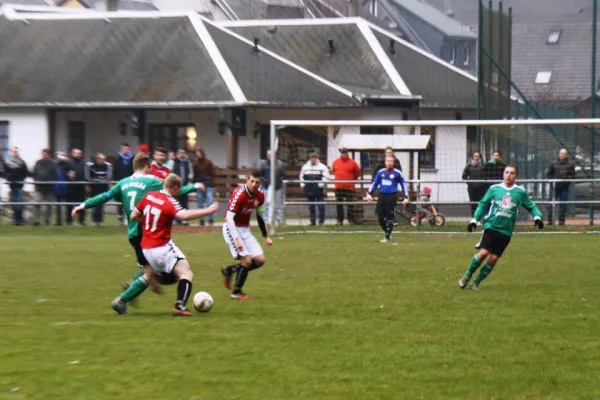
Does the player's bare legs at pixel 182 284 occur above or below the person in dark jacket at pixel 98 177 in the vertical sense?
below

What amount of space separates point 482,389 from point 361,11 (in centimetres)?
6886

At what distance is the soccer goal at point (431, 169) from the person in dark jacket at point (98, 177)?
4.10 meters

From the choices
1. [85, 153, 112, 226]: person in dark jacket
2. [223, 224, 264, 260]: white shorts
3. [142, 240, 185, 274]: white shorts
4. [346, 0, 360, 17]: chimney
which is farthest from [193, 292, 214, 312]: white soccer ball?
[346, 0, 360, 17]: chimney

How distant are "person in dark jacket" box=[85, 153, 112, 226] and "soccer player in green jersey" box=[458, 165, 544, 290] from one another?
626 inches

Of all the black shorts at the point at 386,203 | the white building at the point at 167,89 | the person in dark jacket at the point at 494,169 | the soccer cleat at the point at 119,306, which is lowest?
the soccer cleat at the point at 119,306

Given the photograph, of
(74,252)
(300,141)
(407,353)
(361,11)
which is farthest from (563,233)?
(361,11)

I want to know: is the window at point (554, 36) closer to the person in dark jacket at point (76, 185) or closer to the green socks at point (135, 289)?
the person in dark jacket at point (76, 185)

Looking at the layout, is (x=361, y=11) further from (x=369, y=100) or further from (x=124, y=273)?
(x=124, y=273)

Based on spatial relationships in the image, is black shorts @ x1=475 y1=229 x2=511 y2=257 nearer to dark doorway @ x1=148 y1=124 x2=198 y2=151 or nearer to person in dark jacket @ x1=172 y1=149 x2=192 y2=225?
person in dark jacket @ x1=172 y1=149 x2=192 y2=225

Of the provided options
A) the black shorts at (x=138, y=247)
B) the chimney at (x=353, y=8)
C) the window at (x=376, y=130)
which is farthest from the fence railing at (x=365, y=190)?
the chimney at (x=353, y=8)

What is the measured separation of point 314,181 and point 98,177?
17.5 feet

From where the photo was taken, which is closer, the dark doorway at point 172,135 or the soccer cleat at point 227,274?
the soccer cleat at point 227,274

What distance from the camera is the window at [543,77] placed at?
75.0 metres

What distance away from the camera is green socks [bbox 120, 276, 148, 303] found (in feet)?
43.4
